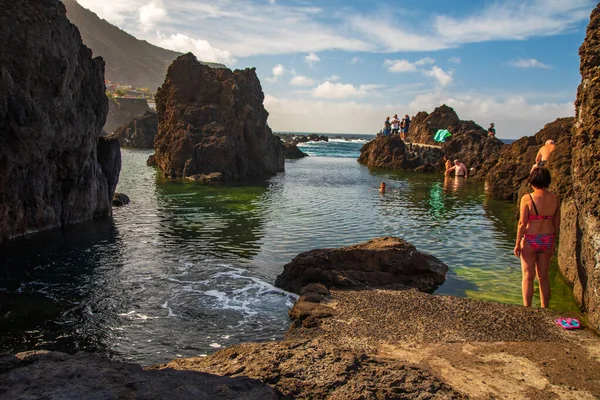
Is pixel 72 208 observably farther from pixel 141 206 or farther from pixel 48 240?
pixel 141 206

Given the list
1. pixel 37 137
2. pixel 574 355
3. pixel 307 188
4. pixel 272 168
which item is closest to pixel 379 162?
pixel 272 168

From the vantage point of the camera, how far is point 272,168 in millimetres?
57062

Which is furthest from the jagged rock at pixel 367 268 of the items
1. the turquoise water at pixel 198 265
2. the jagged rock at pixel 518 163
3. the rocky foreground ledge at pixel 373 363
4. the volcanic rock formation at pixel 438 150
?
the volcanic rock formation at pixel 438 150

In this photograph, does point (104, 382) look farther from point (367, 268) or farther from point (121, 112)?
point (121, 112)

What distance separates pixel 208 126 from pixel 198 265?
37115 mm

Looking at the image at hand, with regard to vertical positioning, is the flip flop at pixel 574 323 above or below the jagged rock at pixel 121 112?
below

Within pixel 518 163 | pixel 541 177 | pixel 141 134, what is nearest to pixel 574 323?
pixel 541 177

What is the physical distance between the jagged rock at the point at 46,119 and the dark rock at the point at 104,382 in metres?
14.5

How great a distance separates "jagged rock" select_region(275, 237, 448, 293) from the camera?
13.1 m

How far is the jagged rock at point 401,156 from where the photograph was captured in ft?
219

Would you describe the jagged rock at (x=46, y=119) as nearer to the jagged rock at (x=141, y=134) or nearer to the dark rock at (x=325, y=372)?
the dark rock at (x=325, y=372)

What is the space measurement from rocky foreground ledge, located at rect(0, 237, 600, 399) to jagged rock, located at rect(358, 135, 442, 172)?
187 feet

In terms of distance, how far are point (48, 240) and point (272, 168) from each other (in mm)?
39162

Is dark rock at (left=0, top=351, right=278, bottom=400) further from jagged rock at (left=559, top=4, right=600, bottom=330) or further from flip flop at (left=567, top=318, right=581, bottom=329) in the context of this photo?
jagged rock at (left=559, top=4, right=600, bottom=330)
